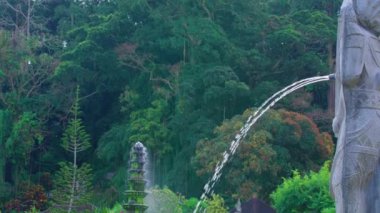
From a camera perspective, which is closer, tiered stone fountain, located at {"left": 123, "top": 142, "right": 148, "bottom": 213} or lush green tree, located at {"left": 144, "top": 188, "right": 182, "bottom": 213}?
tiered stone fountain, located at {"left": 123, "top": 142, "right": 148, "bottom": 213}

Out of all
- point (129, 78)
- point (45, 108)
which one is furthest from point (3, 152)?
point (129, 78)

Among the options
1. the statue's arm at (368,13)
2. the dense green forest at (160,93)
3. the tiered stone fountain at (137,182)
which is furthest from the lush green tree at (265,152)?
the statue's arm at (368,13)

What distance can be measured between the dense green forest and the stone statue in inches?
717

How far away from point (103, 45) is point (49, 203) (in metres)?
6.18

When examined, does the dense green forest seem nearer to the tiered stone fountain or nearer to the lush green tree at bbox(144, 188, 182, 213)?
the lush green tree at bbox(144, 188, 182, 213)

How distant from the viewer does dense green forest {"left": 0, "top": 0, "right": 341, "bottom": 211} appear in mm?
27922

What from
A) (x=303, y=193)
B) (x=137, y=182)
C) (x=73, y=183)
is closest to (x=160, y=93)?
(x=73, y=183)

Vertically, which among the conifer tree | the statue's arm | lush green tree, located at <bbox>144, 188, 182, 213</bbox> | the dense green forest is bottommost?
lush green tree, located at <bbox>144, 188, 182, 213</bbox>

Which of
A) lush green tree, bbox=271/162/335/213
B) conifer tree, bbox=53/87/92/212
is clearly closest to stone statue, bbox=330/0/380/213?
lush green tree, bbox=271/162/335/213

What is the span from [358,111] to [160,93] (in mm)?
24718

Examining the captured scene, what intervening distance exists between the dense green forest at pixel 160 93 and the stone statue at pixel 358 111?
18214 mm

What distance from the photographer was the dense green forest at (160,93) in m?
27.9

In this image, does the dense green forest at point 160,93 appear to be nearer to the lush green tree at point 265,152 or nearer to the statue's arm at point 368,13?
the lush green tree at point 265,152

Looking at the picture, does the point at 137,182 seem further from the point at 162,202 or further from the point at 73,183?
the point at 73,183
